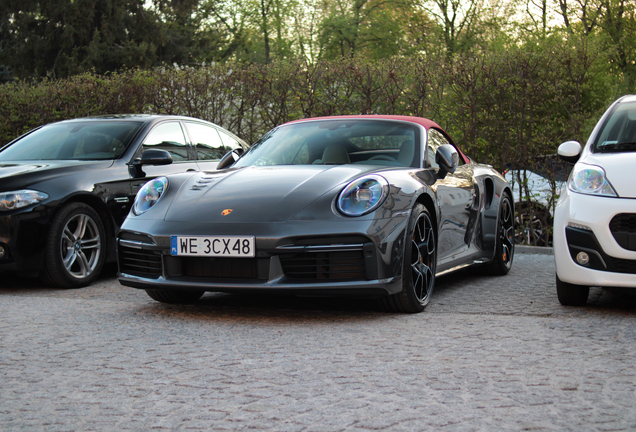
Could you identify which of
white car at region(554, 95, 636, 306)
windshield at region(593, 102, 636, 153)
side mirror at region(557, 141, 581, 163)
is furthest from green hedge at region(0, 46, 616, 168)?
white car at region(554, 95, 636, 306)

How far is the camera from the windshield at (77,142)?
6859 mm

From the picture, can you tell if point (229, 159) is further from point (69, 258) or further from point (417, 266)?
point (417, 266)

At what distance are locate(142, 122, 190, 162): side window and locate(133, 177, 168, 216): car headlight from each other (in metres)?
2.15

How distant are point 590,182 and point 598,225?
331 millimetres

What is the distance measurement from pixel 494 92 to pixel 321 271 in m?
6.07

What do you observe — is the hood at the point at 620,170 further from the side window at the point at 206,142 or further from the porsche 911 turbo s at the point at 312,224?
the side window at the point at 206,142

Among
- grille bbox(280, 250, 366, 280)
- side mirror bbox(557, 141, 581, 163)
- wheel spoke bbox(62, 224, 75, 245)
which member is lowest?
wheel spoke bbox(62, 224, 75, 245)

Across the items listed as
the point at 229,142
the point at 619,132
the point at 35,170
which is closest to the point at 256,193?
the point at 35,170

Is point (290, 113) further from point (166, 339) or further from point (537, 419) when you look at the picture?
point (537, 419)

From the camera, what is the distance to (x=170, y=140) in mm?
7422

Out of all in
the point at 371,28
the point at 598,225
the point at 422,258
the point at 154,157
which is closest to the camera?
the point at 598,225

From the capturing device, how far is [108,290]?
5.94 metres

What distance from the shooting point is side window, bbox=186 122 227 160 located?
25.5ft

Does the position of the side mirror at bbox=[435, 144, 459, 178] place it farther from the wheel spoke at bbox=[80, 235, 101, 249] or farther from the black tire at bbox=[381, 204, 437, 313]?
the wheel spoke at bbox=[80, 235, 101, 249]
